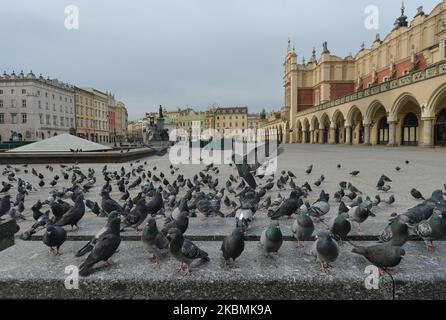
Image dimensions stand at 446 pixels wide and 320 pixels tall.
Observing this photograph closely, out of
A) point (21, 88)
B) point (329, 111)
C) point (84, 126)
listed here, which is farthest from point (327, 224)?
point (84, 126)

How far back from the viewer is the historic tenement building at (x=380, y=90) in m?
28.3

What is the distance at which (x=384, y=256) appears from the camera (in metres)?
2.68

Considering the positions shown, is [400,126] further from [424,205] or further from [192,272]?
[192,272]

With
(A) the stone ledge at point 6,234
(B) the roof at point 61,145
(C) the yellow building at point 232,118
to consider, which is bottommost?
(A) the stone ledge at point 6,234

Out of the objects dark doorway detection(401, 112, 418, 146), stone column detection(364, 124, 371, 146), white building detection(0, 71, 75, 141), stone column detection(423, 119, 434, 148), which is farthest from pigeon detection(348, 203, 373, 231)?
white building detection(0, 71, 75, 141)

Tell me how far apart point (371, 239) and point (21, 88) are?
79.4m

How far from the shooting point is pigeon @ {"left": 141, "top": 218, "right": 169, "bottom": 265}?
10.0ft

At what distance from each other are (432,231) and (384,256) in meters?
1.05

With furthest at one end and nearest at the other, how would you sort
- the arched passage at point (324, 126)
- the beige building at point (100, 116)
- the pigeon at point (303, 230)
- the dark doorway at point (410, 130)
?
the beige building at point (100, 116), the arched passage at point (324, 126), the dark doorway at point (410, 130), the pigeon at point (303, 230)

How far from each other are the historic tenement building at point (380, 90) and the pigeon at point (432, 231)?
2796 cm

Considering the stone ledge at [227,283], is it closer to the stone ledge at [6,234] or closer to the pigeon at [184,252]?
the pigeon at [184,252]

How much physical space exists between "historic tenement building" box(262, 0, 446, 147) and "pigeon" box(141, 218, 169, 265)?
98.8 ft

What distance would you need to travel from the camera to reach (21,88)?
2532 inches

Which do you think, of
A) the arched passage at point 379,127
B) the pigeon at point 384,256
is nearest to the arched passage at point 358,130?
the arched passage at point 379,127
